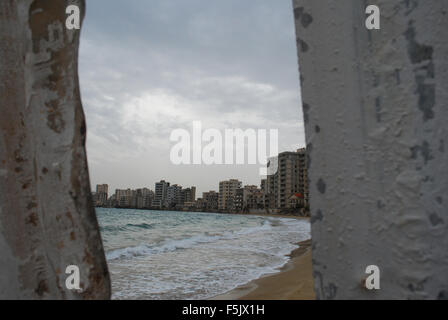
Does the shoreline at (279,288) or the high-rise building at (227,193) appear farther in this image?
the high-rise building at (227,193)

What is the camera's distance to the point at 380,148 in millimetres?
910

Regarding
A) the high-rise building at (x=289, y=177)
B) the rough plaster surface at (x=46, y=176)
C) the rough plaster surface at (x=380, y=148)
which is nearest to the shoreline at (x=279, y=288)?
the rough plaster surface at (x=46, y=176)

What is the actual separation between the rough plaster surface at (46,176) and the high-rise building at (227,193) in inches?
4561

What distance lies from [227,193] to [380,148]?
408ft

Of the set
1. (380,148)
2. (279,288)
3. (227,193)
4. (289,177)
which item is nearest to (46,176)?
(380,148)

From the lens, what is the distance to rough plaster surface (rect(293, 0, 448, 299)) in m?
0.86

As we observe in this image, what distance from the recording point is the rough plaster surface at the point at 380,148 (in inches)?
33.7

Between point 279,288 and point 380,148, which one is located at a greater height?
point 380,148

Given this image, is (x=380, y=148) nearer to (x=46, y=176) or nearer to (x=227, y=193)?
(x=46, y=176)

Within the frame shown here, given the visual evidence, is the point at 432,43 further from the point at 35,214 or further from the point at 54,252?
the point at 35,214

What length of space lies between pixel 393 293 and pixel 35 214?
1920mm

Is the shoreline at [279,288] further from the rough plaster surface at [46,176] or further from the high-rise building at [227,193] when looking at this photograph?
the high-rise building at [227,193]
